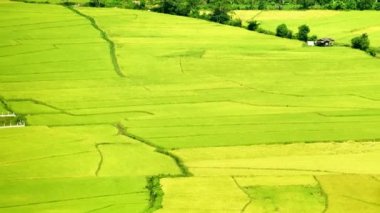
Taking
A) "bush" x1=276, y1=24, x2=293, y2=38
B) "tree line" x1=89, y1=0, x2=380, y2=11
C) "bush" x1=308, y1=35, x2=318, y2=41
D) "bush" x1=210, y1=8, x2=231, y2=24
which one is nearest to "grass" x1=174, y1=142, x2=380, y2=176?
"bush" x1=308, y1=35, x2=318, y2=41

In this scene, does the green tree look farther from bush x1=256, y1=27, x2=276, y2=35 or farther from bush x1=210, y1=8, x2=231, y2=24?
bush x1=256, y1=27, x2=276, y2=35

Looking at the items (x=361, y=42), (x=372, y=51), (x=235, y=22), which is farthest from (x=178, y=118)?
(x=235, y=22)

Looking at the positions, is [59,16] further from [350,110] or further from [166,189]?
[166,189]

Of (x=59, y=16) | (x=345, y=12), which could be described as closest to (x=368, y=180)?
(x=59, y=16)

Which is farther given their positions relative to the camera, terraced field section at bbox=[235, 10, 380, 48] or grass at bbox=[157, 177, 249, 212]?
terraced field section at bbox=[235, 10, 380, 48]

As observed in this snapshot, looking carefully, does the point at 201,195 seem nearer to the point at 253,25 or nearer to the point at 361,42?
the point at 361,42

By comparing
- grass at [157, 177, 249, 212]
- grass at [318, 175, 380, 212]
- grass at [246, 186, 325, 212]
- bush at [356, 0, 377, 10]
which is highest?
bush at [356, 0, 377, 10]
